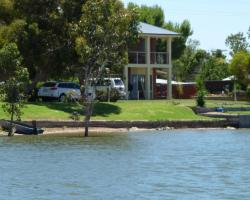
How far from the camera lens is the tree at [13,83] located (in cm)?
4109

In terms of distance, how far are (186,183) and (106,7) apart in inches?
889

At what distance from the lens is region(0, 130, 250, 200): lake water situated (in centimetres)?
2125

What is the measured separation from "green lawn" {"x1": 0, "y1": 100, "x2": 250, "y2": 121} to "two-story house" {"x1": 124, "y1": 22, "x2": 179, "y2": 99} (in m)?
15.0

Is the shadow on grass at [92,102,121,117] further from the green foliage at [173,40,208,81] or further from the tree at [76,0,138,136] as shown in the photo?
the green foliage at [173,40,208,81]

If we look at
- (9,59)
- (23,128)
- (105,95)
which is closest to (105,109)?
(105,95)

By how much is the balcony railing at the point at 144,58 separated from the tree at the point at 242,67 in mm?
6539

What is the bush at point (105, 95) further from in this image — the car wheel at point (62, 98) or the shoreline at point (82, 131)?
the shoreline at point (82, 131)

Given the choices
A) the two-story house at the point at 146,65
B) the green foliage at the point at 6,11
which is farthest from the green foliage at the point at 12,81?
the two-story house at the point at 146,65

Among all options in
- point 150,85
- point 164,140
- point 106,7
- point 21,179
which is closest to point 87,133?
point 164,140

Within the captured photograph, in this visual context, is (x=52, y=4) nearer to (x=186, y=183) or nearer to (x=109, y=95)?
(x=109, y=95)

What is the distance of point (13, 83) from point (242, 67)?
34.6 meters

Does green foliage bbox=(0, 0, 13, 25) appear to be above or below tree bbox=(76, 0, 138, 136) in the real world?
above

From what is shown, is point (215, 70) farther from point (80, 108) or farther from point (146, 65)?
point (80, 108)

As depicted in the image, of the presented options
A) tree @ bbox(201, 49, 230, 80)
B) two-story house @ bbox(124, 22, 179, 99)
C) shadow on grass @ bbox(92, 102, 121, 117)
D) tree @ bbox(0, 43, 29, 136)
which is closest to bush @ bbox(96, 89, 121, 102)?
shadow on grass @ bbox(92, 102, 121, 117)
